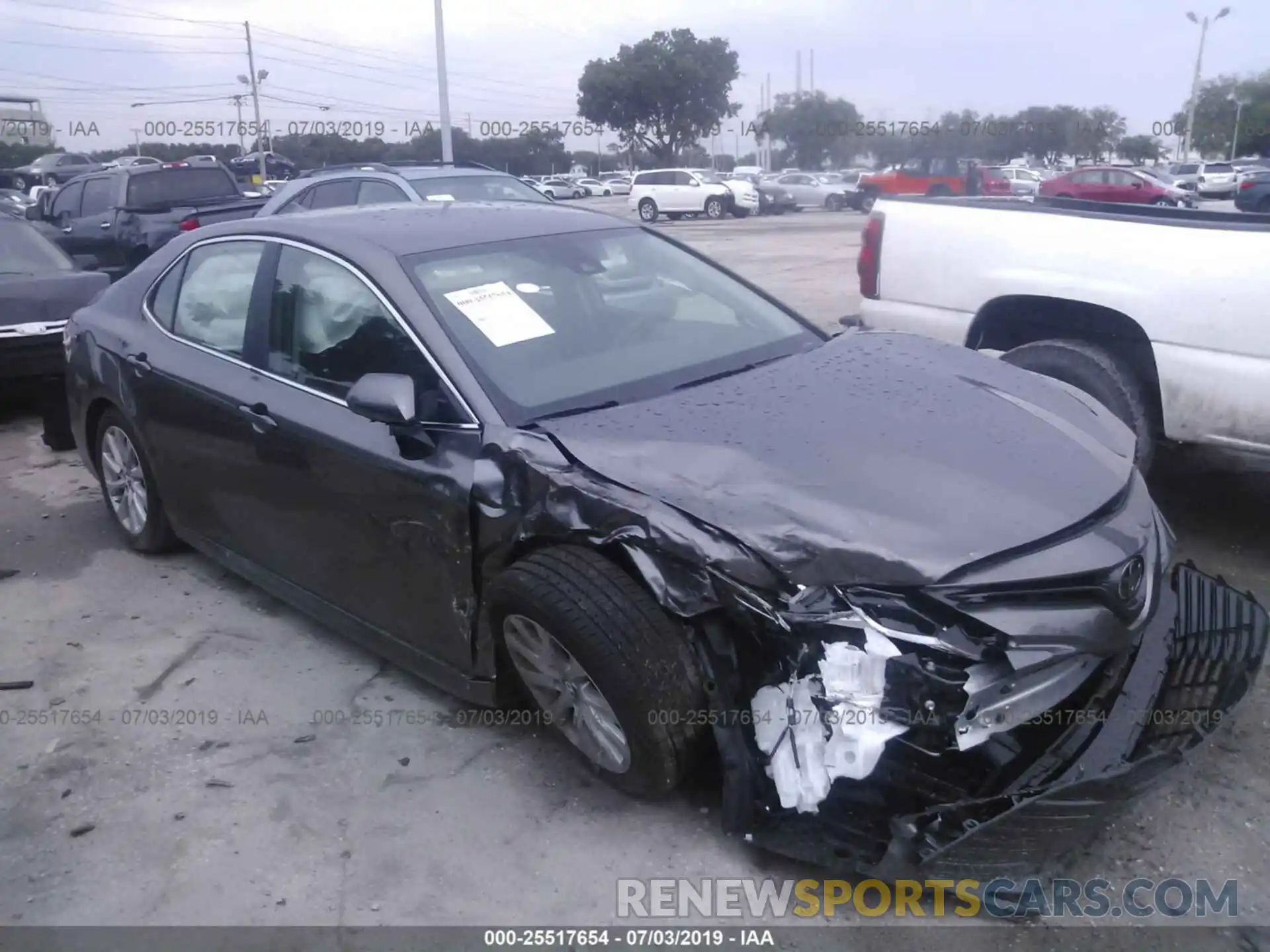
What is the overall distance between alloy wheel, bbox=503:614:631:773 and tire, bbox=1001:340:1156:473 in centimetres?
284

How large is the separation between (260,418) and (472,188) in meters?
7.34

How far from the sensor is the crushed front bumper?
2561mm

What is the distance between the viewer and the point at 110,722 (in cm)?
386

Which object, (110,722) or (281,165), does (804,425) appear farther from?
(281,165)

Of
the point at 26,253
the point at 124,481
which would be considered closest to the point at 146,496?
the point at 124,481

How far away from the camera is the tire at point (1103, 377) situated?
5.00m

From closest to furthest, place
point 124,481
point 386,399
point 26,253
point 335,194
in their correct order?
1. point 386,399
2. point 124,481
3. point 26,253
4. point 335,194

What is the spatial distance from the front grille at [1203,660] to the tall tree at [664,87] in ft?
178

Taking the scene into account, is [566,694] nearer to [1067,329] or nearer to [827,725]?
[827,725]

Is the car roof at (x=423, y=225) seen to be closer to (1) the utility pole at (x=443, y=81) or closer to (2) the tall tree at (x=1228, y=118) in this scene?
(1) the utility pole at (x=443, y=81)

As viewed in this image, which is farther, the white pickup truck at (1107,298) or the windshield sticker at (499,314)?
the white pickup truck at (1107,298)

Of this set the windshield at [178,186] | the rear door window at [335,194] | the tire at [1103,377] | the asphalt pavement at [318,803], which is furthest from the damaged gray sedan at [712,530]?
the windshield at [178,186]

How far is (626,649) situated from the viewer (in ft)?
9.49

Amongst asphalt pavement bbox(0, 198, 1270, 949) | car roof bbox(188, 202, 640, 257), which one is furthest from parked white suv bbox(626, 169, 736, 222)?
asphalt pavement bbox(0, 198, 1270, 949)
